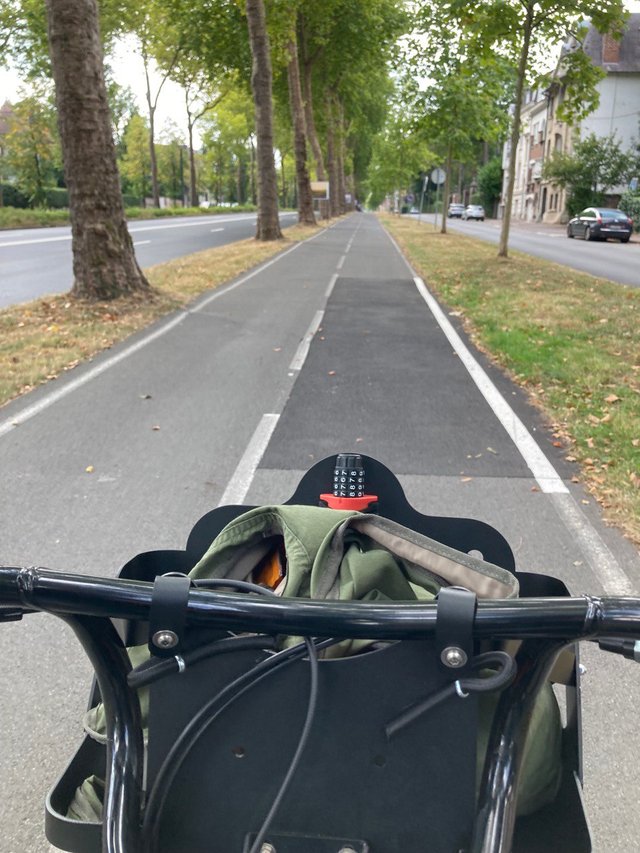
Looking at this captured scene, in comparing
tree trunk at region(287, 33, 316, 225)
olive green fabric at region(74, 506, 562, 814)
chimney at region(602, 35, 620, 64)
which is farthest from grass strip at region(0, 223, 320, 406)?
chimney at region(602, 35, 620, 64)

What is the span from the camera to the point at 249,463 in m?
5.84

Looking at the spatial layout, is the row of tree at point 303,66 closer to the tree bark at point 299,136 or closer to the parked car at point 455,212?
the tree bark at point 299,136

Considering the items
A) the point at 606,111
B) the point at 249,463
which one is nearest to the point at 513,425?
the point at 249,463

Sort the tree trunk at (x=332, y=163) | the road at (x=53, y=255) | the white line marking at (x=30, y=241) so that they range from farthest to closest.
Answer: the tree trunk at (x=332, y=163) < the white line marking at (x=30, y=241) < the road at (x=53, y=255)

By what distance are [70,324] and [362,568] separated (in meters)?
10.9

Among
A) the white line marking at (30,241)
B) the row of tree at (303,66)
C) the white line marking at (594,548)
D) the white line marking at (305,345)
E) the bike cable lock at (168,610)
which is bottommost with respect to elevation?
the white line marking at (30,241)

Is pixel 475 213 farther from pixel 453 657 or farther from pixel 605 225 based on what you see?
pixel 453 657

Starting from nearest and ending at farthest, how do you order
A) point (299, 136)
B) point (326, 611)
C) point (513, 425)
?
point (326, 611) < point (513, 425) < point (299, 136)

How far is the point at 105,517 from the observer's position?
480 centimetres

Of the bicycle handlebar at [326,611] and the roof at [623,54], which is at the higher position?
the roof at [623,54]

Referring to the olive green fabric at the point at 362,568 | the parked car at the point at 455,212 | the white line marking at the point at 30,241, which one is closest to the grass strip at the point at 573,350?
the olive green fabric at the point at 362,568

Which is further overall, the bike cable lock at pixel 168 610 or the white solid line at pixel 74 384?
the white solid line at pixel 74 384

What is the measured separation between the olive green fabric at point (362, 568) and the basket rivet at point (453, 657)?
1.11ft

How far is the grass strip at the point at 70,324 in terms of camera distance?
8980 millimetres
